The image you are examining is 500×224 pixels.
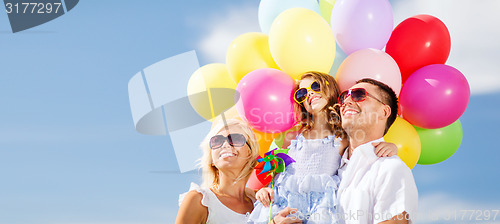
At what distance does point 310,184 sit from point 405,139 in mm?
1198

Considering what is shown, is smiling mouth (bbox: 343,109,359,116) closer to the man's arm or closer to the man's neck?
the man's neck

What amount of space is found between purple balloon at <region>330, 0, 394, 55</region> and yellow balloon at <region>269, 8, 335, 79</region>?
0.16 meters

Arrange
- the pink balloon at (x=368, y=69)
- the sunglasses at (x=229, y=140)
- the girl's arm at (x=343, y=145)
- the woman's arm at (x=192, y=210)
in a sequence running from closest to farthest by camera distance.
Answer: the woman's arm at (x=192, y=210) → the sunglasses at (x=229, y=140) → the girl's arm at (x=343, y=145) → the pink balloon at (x=368, y=69)

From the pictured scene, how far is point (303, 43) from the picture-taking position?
431 centimetres

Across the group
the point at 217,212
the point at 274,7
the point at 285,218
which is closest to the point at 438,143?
the point at 285,218

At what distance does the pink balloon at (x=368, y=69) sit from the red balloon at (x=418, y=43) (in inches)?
19.1

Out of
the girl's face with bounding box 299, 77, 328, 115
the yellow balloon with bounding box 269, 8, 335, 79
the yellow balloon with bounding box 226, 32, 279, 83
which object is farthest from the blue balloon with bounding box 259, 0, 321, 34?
the girl's face with bounding box 299, 77, 328, 115

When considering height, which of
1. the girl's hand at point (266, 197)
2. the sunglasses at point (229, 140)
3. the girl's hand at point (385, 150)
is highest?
the sunglasses at point (229, 140)

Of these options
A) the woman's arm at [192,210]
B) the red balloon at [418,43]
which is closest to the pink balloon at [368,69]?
the red balloon at [418,43]

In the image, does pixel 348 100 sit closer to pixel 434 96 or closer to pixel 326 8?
pixel 434 96

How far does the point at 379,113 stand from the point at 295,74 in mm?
1114

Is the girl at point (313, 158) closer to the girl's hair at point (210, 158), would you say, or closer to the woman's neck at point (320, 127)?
the woman's neck at point (320, 127)

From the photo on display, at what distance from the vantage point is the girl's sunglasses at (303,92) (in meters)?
3.98

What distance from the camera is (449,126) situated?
4.89 meters
